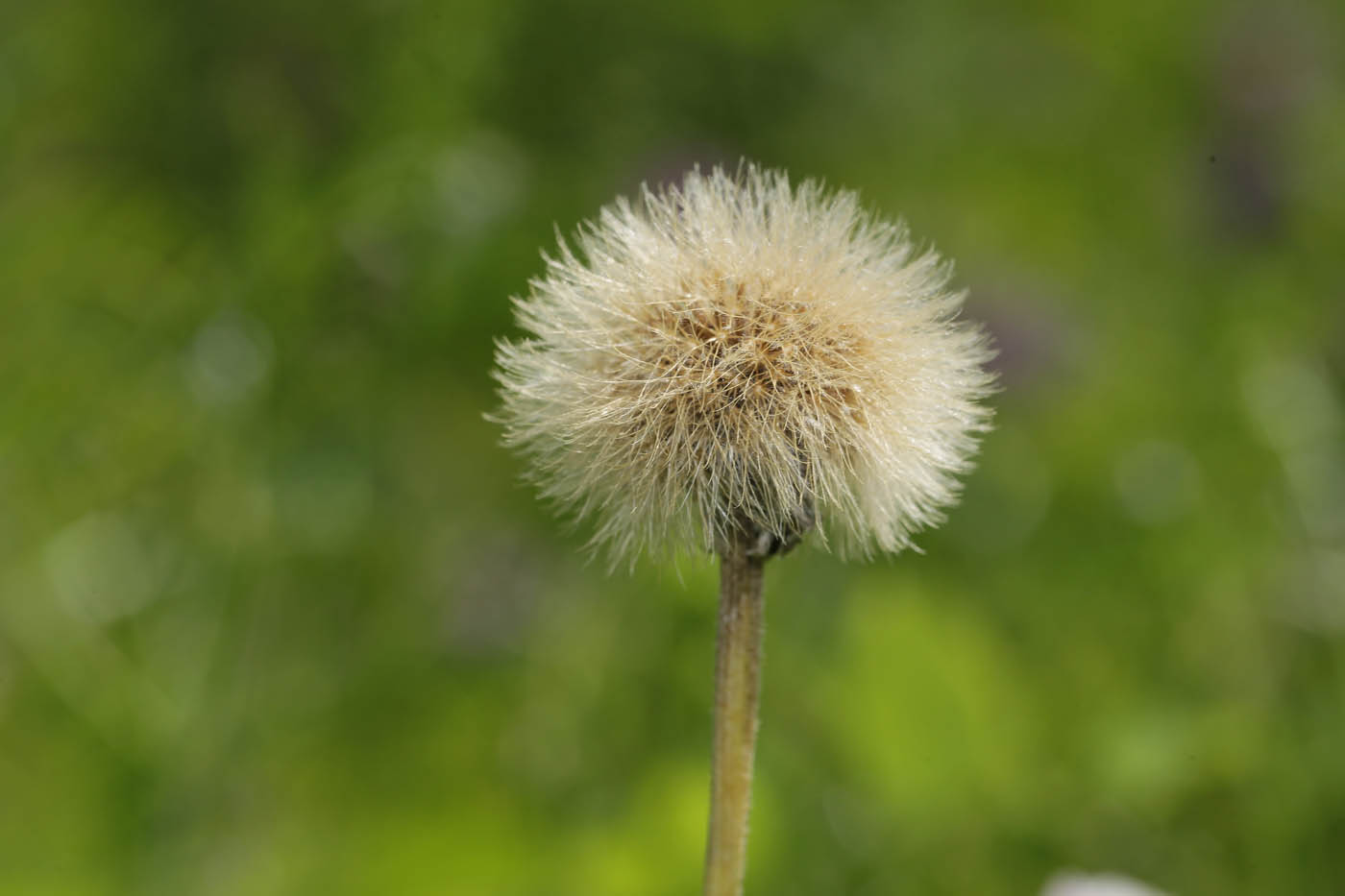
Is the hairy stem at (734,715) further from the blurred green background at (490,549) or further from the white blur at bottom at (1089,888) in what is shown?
the blurred green background at (490,549)

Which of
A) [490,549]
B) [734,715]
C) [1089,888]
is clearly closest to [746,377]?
[734,715]

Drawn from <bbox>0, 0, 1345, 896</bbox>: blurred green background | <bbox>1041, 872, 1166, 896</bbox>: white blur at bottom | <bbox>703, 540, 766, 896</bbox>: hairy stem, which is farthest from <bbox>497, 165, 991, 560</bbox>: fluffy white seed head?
<bbox>0, 0, 1345, 896</bbox>: blurred green background

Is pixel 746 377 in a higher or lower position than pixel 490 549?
lower

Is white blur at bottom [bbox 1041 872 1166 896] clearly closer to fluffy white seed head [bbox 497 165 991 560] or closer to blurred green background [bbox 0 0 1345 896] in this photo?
fluffy white seed head [bbox 497 165 991 560]

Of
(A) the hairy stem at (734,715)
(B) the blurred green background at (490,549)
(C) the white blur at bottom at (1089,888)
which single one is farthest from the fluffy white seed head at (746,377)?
(B) the blurred green background at (490,549)

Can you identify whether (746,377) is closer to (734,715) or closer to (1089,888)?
(734,715)

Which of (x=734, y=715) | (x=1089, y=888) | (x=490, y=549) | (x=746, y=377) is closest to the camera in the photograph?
(x=734, y=715)
